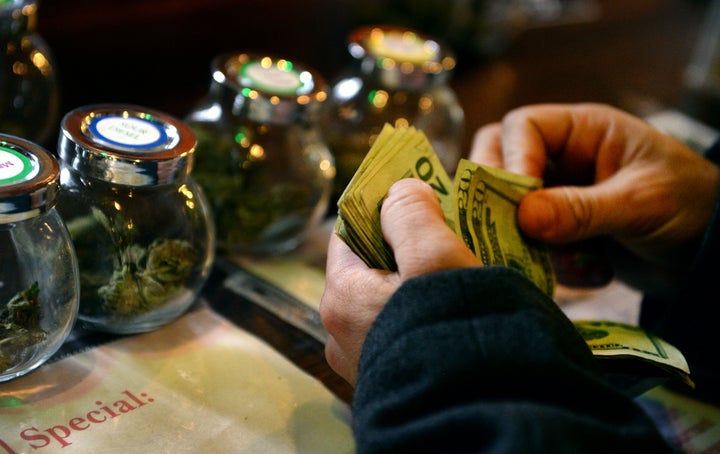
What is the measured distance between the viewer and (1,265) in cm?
57

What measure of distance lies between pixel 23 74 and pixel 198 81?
1.65 feet

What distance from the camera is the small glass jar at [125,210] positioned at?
2.10 ft

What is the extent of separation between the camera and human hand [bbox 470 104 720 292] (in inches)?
32.8

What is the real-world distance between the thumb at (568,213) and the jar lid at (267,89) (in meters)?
0.25

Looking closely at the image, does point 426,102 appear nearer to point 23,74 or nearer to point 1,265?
point 23,74

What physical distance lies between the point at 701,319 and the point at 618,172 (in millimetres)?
184

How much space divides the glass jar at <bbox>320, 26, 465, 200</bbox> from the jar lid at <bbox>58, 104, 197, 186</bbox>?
37cm

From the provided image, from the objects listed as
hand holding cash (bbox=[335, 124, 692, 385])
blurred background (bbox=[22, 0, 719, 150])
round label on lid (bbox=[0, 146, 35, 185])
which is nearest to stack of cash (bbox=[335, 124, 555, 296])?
hand holding cash (bbox=[335, 124, 692, 385])

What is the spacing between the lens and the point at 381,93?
1083 mm

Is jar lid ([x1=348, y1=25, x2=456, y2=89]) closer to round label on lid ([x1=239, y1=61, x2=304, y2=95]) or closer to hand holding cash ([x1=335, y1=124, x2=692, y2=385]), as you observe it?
round label on lid ([x1=239, y1=61, x2=304, y2=95])

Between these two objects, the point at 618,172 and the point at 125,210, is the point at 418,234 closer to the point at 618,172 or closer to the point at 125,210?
the point at 125,210

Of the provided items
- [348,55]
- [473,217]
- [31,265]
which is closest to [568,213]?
[473,217]

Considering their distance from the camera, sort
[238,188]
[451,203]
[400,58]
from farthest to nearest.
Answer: [400,58] → [238,188] → [451,203]

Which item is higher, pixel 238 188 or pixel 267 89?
pixel 267 89
